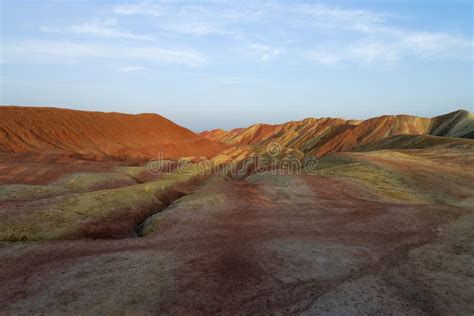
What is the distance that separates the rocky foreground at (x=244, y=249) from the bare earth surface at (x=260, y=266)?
0.07m

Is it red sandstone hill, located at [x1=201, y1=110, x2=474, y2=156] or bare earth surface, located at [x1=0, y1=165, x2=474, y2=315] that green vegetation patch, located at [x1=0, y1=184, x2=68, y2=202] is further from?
red sandstone hill, located at [x1=201, y1=110, x2=474, y2=156]

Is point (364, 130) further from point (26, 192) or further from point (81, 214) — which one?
point (81, 214)

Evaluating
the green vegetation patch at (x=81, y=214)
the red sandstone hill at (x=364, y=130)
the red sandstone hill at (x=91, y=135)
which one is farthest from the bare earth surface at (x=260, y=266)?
the red sandstone hill at (x=364, y=130)

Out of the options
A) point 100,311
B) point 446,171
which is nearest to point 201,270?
point 100,311

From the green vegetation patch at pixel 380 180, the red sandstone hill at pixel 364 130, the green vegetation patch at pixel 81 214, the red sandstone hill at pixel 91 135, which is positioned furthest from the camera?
the red sandstone hill at pixel 364 130

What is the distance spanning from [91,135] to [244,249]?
78.5 metres

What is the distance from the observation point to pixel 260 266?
16.2m

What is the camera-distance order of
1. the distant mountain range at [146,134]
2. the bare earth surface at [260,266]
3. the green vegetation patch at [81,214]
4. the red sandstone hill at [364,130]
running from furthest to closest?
the red sandstone hill at [364,130] → the distant mountain range at [146,134] → the green vegetation patch at [81,214] → the bare earth surface at [260,266]

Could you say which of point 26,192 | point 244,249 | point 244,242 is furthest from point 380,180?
point 26,192

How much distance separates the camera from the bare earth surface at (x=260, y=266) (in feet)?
42.4

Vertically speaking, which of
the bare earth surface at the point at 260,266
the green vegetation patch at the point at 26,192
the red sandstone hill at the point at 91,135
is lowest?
the bare earth surface at the point at 260,266

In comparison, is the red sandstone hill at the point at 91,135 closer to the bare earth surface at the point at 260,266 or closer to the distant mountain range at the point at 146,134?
the distant mountain range at the point at 146,134

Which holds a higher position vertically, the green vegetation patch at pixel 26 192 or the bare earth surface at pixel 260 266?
the green vegetation patch at pixel 26 192

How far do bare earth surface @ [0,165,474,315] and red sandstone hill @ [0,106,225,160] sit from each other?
173ft
